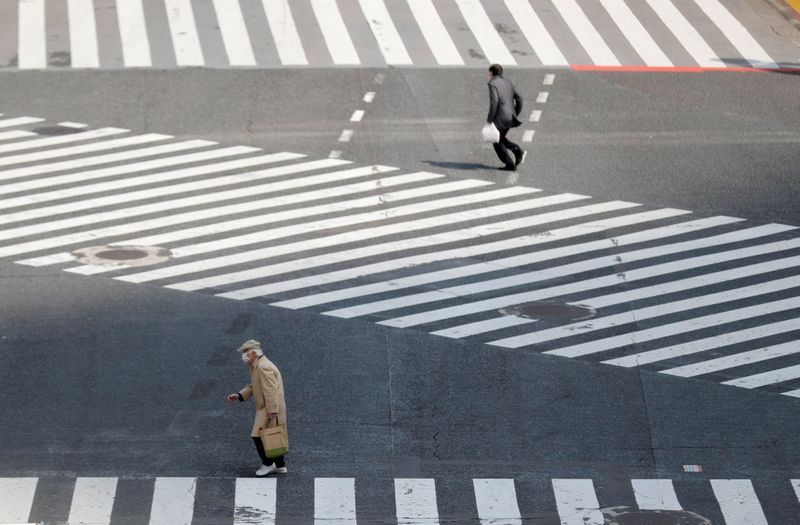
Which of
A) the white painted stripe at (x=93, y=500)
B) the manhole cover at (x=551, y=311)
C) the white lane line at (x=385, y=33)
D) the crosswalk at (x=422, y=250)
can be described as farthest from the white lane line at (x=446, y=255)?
the white lane line at (x=385, y=33)

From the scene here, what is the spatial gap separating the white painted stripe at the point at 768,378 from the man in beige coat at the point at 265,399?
5969 millimetres

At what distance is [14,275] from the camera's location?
20734 mm

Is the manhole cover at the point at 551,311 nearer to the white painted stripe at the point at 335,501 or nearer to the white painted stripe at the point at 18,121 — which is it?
the white painted stripe at the point at 335,501

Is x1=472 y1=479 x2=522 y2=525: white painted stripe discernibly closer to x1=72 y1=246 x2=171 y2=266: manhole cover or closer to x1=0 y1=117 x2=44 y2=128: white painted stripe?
x1=72 y1=246 x2=171 y2=266: manhole cover

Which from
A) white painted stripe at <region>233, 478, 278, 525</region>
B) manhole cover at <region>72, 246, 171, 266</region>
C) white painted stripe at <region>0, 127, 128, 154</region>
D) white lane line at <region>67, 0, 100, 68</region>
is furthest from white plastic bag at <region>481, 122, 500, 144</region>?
white painted stripe at <region>233, 478, 278, 525</region>

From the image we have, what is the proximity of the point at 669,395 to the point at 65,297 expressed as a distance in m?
8.34

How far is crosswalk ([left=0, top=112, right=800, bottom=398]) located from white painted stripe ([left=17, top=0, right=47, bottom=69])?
12.8 feet

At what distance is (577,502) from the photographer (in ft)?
49.9

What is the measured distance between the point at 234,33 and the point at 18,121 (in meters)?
6.08

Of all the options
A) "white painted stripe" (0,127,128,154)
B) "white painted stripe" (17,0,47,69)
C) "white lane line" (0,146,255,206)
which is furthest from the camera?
"white painted stripe" (17,0,47,69)

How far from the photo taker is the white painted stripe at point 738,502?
1488 cm

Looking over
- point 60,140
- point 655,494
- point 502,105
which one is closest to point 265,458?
point 655,494

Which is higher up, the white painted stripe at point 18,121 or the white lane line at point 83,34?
the white lane line at point 83,34

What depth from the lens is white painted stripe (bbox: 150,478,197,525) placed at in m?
14.5
